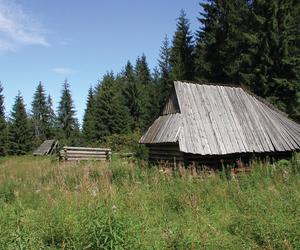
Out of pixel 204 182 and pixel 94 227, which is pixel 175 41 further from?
pixel 94 227

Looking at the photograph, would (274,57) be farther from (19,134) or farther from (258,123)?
(19,134)

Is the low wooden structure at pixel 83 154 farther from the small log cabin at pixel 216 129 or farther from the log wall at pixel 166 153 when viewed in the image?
the small log cabin at pixel 216 129

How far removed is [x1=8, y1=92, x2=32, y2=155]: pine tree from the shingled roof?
43.2m

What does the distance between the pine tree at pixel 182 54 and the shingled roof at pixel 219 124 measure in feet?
63.2

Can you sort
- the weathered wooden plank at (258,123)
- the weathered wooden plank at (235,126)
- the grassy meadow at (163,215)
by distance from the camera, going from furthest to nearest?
the weathered wooden plank at (258,123)
the weathered wooden plank at (235,126)
the grassy meadow at (163,215)

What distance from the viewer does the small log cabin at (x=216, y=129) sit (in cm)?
1616

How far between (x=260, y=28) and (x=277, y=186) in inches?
970

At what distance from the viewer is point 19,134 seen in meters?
57.5

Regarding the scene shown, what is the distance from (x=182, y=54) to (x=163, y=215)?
34693 millimetres

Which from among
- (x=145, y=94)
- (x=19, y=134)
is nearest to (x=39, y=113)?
(x=19, y=134)

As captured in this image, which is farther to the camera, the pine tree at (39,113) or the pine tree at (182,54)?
the pine tree at (39,113)

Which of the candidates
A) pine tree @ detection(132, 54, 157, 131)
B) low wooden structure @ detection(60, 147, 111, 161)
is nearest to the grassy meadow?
low wooden structure @ detection(60, 147, 111, 161)

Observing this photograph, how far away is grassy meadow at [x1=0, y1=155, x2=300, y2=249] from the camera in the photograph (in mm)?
4844

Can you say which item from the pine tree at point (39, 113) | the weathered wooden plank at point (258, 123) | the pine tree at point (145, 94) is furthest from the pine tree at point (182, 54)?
the pine tree at point (39, 113)
